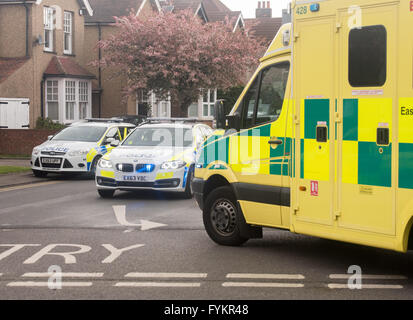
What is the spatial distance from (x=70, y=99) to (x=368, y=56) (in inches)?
1202

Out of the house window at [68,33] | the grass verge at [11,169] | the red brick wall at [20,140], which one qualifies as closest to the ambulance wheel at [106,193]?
the grass verge at [11,169]

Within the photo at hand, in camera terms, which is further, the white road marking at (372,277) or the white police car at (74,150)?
the white police car at (74,150)

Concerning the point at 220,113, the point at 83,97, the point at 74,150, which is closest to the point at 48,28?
the point at 83,97

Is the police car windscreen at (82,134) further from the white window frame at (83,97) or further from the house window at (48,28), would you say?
the white window frame at (83,97)

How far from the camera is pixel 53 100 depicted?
3578 cm

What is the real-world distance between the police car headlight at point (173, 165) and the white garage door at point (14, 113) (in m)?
18.8

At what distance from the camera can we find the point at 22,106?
3303 cm

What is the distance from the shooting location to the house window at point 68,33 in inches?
1469

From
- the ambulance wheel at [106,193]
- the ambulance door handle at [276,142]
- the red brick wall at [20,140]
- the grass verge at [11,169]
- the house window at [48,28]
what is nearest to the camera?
the ambulance door handle at [276,142]

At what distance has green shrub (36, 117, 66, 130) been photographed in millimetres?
32219

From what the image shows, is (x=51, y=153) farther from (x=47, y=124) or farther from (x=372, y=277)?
(x=372, y=277)

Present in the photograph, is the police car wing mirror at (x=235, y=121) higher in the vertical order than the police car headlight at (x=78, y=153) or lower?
higher
